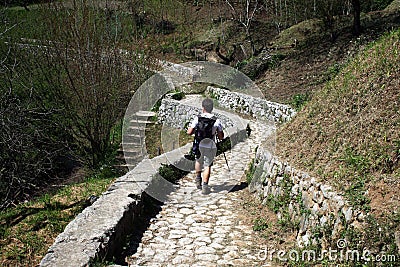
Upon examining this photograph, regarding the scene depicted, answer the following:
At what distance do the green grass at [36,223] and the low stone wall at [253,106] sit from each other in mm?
6198

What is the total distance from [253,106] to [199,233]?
32.0ft

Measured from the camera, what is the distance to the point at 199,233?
5926 millimetres

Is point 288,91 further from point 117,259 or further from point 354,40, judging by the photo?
point 117,259

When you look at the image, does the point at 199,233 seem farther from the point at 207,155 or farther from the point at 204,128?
the point at 204,128

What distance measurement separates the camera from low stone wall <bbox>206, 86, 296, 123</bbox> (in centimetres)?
1306

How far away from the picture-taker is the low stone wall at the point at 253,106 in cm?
1306

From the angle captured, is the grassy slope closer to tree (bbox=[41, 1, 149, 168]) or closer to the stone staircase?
tree (bbox=[41, 1, 149, 168])

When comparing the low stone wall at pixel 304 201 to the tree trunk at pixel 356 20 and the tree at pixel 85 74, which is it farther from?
the tree trunk at pixel 356 20

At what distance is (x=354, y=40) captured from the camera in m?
16.4

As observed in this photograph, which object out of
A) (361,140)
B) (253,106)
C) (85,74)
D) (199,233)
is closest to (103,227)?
(199,233)

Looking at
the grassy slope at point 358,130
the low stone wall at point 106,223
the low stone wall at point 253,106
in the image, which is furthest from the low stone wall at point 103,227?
the low stone wall at point 253,106

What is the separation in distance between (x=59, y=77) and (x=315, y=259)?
8915mm

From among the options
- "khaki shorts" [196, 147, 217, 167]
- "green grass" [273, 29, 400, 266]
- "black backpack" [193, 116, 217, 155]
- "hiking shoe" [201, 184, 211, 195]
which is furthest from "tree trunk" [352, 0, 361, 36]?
"hiking shoe" [201, 184, 211, 195]

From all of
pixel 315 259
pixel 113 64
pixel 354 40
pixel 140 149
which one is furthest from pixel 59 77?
pixel 354 40
